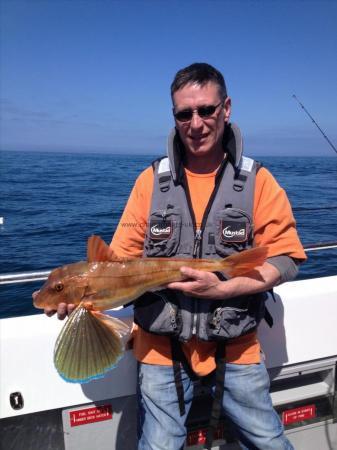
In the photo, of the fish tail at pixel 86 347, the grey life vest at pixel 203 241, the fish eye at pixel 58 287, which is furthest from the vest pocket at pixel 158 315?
the fish eye at pixel 58 287

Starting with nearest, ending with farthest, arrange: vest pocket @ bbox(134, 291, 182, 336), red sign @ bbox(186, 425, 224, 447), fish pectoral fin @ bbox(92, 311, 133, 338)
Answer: fish pectoral fin @ bbox(92, 311, 133, 338)
vest pocket @ bbox(134, 291, 182, 336)
red sign @ bbox(186, 425, 224, 447)

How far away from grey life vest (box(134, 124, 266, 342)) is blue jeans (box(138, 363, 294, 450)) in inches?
12.3

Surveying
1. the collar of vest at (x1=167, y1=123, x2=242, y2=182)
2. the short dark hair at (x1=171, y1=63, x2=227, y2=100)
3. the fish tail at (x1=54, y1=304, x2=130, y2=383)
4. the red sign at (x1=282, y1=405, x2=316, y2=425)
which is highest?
the short dark hair at (x1=171, y1=63, x2=227, y2=100)

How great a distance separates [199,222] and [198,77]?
37.5 inches

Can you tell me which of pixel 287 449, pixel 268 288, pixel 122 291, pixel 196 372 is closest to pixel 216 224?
pixel 268 288

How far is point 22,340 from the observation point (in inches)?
119

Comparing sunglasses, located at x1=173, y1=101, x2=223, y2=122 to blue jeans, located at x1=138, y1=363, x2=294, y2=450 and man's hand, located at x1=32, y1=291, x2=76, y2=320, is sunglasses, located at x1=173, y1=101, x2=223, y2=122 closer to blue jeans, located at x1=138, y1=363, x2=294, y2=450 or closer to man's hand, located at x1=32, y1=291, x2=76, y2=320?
man's hand, located at x1=32, y1=291, x2=76, y2=320

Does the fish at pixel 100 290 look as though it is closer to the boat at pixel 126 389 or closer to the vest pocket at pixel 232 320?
the vest pocket at pixel 232 320

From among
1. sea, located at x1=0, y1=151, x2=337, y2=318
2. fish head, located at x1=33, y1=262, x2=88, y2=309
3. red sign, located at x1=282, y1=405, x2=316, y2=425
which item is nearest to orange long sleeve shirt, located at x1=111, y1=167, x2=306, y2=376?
fish head, located at x1=33, y1=262, x2=88, y2=309

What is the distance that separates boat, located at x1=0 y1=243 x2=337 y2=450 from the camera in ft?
9.88

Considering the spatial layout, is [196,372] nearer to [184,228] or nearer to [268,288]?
[268,288]

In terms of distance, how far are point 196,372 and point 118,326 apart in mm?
647

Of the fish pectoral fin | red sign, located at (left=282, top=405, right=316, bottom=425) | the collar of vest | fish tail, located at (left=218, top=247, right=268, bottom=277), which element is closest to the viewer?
fish tail, located at (left=218, top=247, right=268, bottom=277)

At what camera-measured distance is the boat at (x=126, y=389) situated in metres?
3.01
